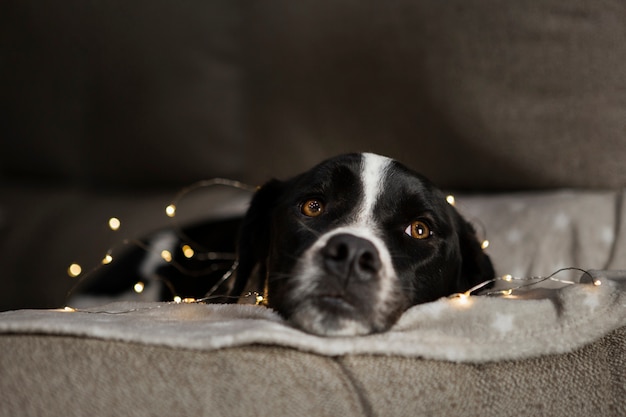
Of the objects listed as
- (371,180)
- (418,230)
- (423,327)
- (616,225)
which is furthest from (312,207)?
(616,225)

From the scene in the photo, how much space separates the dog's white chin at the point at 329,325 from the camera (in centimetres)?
114

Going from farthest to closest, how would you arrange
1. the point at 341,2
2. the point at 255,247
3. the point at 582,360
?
the point at 341,2 → the point at 255,247 → the point at 582,360

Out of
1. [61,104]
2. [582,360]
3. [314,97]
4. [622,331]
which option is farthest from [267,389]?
→ [61,104]

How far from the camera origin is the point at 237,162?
3.07m

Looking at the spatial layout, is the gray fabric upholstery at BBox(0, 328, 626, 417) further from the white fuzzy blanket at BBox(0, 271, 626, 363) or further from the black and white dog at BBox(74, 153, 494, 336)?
the black and white dog at BBox(74, 153, 494, 336)

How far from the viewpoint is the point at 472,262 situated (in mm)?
1702

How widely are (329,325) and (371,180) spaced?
485 mm

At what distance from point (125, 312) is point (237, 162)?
189 cm

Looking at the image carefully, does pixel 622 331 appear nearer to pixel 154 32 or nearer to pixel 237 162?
pixel 237 162

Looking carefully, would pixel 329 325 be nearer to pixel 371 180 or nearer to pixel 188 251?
pixel 371 180

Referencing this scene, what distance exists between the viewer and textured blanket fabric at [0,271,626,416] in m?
0.91

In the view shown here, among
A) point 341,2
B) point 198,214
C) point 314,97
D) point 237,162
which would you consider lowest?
point 198,214

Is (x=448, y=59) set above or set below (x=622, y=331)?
above

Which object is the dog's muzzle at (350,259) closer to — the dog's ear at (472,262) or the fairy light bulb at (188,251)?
the dog's ear at (472,262)
